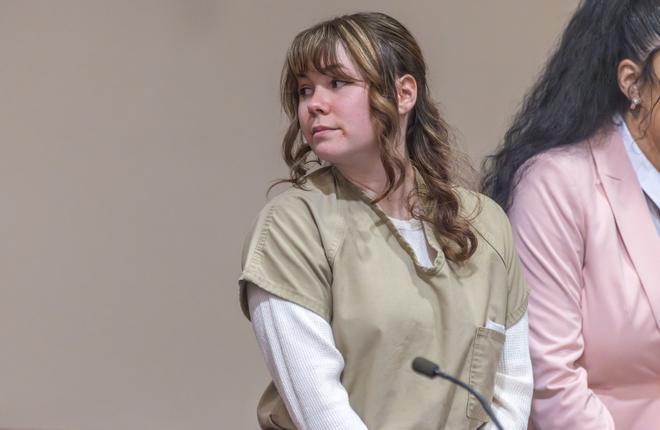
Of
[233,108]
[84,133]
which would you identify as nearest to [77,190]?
[84,133]

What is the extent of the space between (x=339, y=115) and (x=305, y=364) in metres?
0.41

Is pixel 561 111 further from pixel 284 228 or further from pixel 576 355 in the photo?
pixel 284 228

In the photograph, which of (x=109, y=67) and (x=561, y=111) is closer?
(x=561, y=111)

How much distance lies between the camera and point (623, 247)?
2.32 metres

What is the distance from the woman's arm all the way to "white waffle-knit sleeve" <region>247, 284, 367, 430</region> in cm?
46

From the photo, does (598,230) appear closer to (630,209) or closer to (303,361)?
(630,209)

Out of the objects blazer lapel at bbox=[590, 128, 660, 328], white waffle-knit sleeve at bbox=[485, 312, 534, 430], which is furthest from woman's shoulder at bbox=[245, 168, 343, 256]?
blazer lapel at bbox=[590, 128, 660, 328]

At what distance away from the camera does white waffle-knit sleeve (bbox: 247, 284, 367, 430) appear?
6.47 feet

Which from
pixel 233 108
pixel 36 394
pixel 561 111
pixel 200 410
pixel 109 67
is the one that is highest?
pixel 109 67

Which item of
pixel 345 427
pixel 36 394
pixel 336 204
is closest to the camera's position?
pixel 345 427

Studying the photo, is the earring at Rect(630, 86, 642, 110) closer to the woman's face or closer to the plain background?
the woman's face

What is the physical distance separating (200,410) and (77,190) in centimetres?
70

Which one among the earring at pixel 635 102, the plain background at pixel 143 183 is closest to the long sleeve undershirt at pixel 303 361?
the earring at pixel 635 102

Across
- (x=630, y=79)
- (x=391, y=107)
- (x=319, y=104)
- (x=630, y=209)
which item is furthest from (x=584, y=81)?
(x=319, y=104)
